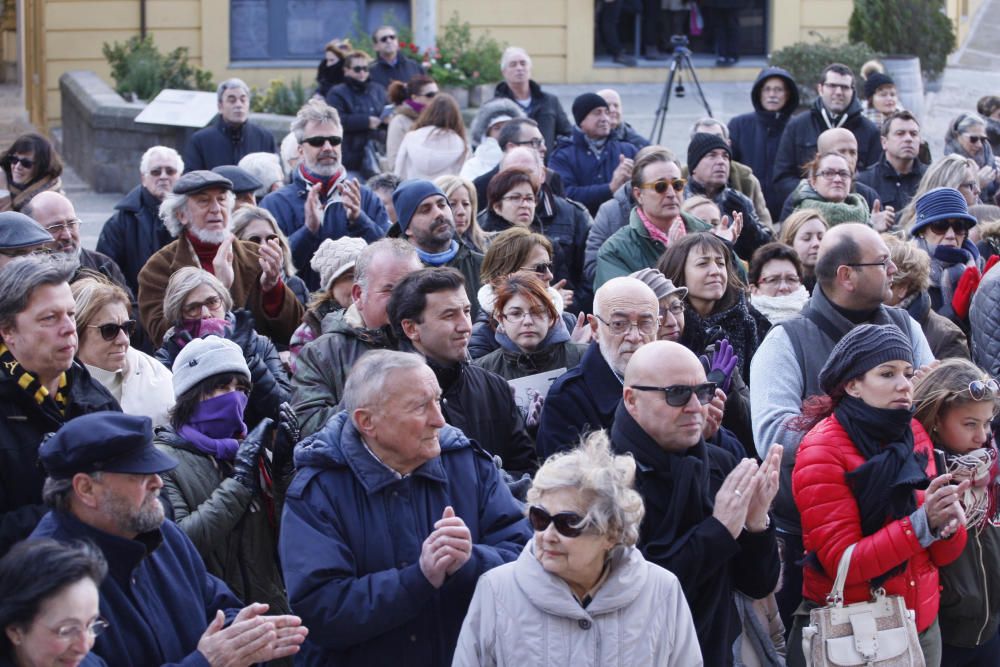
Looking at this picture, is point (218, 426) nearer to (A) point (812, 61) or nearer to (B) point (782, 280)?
(B) point (782, 280)

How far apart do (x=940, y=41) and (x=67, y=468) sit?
1607 centimetres

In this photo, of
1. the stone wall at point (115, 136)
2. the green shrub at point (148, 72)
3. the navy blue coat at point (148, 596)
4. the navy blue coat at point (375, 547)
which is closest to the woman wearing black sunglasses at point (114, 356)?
the navy blue coat at point (375, 547)

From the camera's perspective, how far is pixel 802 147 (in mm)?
10594

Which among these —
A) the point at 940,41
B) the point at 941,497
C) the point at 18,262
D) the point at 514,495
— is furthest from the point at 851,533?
the point at 940,41

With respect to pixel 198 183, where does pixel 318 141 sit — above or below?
above

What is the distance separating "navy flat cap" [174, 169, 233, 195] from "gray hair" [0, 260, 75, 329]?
2.43 meters

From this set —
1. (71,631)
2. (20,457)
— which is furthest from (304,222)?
(71,631)

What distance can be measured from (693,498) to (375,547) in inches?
40.6

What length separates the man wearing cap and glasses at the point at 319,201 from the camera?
841cm

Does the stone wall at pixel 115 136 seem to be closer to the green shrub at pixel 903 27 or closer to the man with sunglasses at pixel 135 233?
the man with sunglasses at pixel 135 233

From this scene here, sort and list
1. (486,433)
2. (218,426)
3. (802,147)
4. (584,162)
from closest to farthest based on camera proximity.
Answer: (218,426), (486,433), (584,162), (802,147)

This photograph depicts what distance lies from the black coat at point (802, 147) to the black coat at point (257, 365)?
5.20 m

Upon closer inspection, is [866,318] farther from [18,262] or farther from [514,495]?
[18,262]

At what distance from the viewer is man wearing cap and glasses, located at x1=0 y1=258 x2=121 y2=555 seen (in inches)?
180
